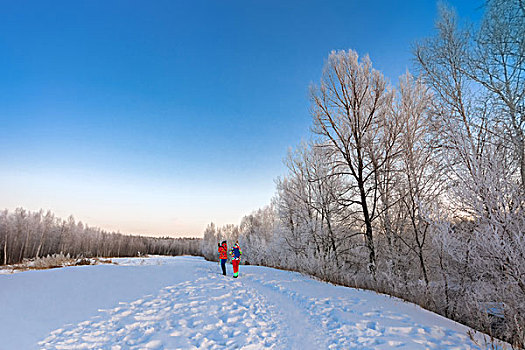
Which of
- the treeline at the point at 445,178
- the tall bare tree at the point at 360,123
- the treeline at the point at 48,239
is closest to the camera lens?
the treeline at the point at 445,178

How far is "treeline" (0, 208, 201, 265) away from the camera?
42.8 metres

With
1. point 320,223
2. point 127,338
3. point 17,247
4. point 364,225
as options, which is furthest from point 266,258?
point 17,247

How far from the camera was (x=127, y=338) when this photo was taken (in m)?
4.40

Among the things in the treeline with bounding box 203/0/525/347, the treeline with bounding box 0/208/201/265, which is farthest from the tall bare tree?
the treeline with bounding box 0/208/201/265

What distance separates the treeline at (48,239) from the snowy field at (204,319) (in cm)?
2564

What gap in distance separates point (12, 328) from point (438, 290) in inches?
396

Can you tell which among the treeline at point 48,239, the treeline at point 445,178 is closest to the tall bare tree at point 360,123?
the treeline at point 445,178

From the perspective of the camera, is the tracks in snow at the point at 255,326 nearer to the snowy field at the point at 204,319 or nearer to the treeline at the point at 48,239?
the snowy field at the point at 204,319

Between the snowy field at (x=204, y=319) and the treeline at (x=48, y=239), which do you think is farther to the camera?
the treeline at (x=48, y=239)

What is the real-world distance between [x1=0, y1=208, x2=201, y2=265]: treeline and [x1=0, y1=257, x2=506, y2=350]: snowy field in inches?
1009

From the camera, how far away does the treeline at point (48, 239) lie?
140 ft

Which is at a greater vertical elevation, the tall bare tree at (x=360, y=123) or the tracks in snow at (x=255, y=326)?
the tall bare tree at (x=360, y=123)

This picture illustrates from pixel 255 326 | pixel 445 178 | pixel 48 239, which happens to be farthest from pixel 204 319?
pixel 48 239

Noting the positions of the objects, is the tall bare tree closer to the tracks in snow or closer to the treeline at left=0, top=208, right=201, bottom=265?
the tracks in snow
